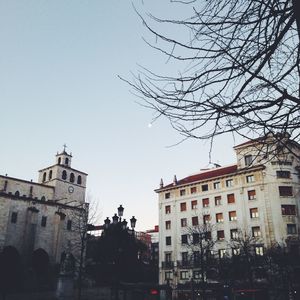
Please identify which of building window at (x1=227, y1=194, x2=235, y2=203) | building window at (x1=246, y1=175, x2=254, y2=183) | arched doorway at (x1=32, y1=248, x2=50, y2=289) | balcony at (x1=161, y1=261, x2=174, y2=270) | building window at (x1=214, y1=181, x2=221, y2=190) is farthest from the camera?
building window at (x1=214, y1=181, x2=221, y2=190)

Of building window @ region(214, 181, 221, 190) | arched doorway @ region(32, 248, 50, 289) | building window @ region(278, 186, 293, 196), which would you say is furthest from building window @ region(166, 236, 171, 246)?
building window @ region(278, 186, 293, 196)

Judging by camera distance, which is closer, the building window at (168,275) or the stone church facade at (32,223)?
the stone church facade at (32,223)

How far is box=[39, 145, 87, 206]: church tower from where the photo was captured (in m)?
50.7

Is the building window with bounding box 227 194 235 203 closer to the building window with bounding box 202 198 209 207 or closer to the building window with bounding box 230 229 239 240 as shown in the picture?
the building window with bounding box 202 198 209 207

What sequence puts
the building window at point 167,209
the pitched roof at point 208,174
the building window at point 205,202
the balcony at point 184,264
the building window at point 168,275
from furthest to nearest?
the building window at point 167,209, the pitched roof at point 208,174, the building window at point 205,202, the building window at point 168,275, the balcony at point 184,264

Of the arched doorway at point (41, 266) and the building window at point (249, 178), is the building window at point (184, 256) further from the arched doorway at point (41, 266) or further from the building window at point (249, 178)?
the arched doorway at point (41, 266)

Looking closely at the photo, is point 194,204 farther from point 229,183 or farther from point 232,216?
point 232,216

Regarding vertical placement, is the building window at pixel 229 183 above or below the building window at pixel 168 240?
above

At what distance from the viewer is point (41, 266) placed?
3484cm

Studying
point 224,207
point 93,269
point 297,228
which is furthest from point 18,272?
point 297,228

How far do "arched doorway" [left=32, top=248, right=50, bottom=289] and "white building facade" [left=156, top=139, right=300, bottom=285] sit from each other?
14397 mm

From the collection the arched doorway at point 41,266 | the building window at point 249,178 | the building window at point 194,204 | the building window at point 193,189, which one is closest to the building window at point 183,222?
the building window at point 194,204

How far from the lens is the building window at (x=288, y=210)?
34469 mm

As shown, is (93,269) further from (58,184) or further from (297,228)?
(297,228)
